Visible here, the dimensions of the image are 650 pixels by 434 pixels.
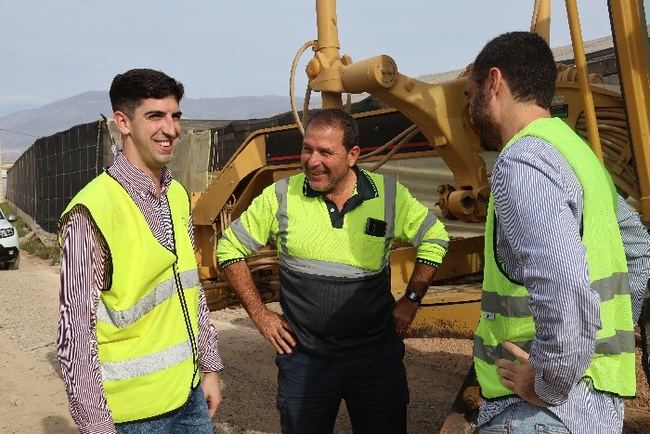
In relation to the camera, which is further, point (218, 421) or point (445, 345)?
point (445, 345)

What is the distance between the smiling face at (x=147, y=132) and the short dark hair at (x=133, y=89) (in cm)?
2

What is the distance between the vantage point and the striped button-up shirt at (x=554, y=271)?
4.82 feet

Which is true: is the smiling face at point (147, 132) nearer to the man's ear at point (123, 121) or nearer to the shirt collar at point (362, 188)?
the man's ear at point (123, 121)

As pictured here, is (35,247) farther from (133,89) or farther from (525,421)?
(525,421)

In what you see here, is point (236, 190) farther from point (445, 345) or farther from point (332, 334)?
point (332, 334)

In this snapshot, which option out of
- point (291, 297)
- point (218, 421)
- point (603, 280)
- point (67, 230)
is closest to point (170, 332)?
point (67, 230)

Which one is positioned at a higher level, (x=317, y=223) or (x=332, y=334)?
(x=317, y=223)

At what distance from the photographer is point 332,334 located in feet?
9.21

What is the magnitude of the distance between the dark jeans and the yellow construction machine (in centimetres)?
44

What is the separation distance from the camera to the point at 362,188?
293 centimetres

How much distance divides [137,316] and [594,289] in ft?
4.05

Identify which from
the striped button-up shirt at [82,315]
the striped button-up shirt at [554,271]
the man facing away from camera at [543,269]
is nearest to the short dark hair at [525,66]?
the man facing away from camera at [543,269]

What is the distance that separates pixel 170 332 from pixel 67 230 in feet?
1.51

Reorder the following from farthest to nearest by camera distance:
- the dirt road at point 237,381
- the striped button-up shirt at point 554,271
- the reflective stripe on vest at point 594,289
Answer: the dirt road at point 237,381, the reflective stripe on vest at point 594,289, the striped button-up shirt at point 554,271
